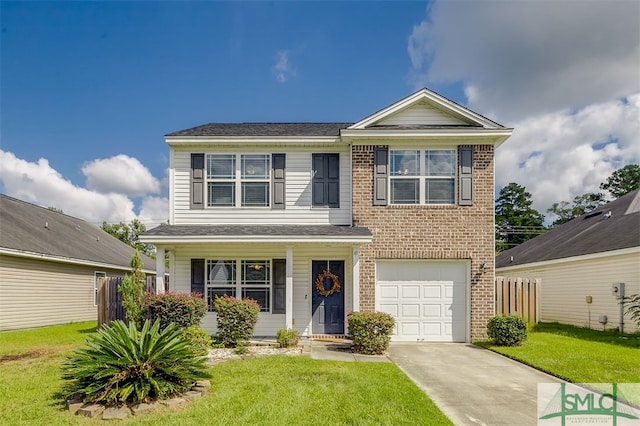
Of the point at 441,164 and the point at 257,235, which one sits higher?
the point at 441,164

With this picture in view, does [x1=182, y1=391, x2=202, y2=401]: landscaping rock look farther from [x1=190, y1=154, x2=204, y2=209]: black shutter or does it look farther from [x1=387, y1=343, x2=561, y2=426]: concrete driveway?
[x1=190, y1=154, x2=204, y2=209]: black shutter

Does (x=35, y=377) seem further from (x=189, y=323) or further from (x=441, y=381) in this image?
(x=441, y=381)

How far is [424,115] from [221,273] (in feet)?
24.1

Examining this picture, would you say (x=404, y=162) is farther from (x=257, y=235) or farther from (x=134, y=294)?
(x=134, y=294)

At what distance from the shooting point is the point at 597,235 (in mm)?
16828

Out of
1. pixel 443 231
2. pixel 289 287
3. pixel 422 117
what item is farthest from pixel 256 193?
pixel 443 231

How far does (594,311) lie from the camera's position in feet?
48.8

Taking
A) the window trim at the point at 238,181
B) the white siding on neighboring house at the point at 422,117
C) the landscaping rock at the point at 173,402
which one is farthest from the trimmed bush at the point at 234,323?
the white siding on neighboring house at the point at 422,117

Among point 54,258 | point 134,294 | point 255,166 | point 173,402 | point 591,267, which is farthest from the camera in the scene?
point 54,258

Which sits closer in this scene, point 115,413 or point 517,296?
point 115,413

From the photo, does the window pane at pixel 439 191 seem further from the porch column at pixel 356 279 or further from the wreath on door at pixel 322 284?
the wreath on door at pixel 322 284

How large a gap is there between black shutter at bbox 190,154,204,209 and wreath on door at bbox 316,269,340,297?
394 centimetres

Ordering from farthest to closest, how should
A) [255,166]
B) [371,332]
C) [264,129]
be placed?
[264,129]
[255,166]
[371,332]

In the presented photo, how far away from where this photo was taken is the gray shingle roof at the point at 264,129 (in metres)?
12.0
